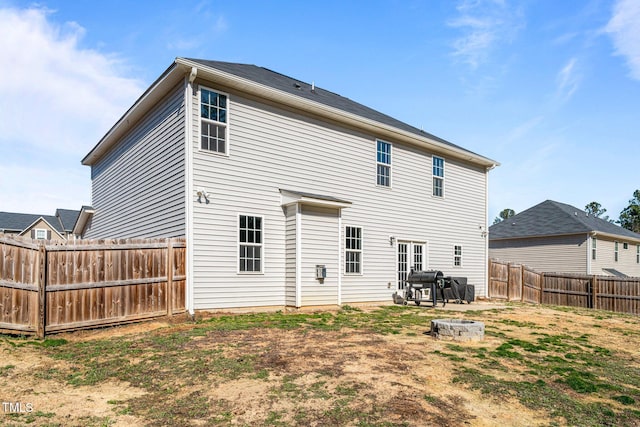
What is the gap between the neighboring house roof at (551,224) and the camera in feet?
84.4

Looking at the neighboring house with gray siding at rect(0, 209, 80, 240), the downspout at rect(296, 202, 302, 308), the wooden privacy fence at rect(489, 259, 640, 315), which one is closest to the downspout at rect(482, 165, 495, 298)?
the wooden privacy fence at rect(489, 259, 640, 315)

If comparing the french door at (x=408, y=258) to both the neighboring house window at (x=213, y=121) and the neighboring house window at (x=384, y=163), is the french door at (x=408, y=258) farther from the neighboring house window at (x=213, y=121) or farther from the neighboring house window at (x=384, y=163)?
the neighboring house window at (x=213, y=121)

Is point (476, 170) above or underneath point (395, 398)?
above

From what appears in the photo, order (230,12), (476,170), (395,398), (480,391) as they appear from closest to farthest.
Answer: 1. (395,398)
2. (480,391)
3. (230,12)
4. (476,170)

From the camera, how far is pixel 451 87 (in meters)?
12.8

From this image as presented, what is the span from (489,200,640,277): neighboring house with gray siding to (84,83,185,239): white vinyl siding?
24.3 meters

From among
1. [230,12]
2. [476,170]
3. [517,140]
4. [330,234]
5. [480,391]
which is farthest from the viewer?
[476,170]

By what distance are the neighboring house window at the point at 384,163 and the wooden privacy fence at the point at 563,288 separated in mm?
7914

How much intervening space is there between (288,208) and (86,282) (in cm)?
540

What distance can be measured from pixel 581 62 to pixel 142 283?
12463 mm

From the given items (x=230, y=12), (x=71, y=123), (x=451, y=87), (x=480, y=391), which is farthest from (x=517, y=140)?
(x=71, y=123)

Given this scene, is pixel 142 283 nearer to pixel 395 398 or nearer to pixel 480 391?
pixel 395 398

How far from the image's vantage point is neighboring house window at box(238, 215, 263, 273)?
36.3 feet

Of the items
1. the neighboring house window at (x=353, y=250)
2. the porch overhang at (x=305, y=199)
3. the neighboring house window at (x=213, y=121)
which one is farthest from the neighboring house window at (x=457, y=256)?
the neighboring house window at (x=213, y=121)
